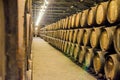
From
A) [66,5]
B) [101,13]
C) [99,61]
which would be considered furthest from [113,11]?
[66,5]

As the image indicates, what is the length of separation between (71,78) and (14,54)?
15.8 feet

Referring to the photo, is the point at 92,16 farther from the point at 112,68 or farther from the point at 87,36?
the point at 112,68

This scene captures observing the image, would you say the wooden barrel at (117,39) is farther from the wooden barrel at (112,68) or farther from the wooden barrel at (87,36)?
the wooden barrel at (87,36)

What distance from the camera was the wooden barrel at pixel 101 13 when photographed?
5.25 m

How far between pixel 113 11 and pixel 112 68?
1.25 meters

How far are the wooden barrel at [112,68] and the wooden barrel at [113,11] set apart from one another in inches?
32.0

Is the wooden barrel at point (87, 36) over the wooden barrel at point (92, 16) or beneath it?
beneath

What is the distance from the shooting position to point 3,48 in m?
1.31

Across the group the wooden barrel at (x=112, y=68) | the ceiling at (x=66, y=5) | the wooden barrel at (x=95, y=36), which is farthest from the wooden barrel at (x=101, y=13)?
the ceiling at (x=66, y=5)

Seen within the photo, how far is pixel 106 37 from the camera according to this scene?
5.05 m

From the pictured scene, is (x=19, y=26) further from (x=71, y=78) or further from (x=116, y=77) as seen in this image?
(x=71, y=78)

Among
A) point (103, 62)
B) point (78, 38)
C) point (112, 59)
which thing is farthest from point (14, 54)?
point (78, 38)

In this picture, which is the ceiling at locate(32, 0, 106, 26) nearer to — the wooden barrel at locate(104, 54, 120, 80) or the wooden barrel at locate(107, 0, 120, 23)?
the wooden barrel at locate(107, 0, 120, 23)

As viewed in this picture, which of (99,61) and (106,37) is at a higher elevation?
(106,37)
